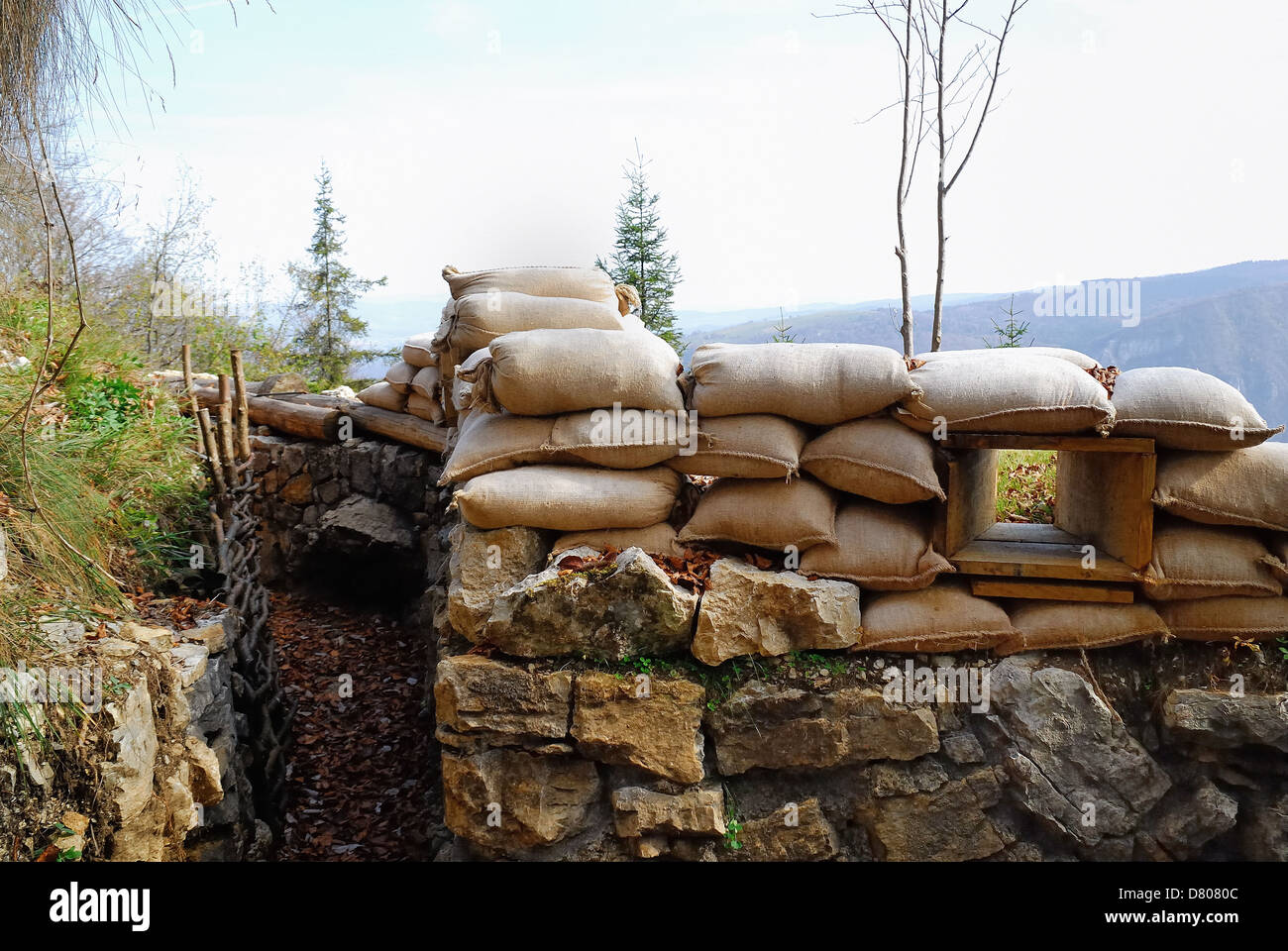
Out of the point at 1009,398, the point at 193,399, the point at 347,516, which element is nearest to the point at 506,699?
the point at 1009,398

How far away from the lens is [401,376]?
6.51 metres

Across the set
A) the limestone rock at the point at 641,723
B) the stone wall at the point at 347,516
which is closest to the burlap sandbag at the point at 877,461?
the limestone rock at the point at 641,723

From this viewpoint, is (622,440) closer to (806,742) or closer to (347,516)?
(806,742)

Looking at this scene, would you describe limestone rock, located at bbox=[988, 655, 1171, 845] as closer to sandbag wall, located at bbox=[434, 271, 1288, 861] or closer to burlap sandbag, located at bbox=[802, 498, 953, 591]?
sandbag wall, located at bbox=[434, 271, 1288, 861]

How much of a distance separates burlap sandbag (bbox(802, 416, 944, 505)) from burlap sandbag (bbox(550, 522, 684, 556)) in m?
0.59

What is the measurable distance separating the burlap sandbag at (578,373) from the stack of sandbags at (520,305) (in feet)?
3.01

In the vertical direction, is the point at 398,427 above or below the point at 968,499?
above

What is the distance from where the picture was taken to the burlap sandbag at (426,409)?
6027 millimetres

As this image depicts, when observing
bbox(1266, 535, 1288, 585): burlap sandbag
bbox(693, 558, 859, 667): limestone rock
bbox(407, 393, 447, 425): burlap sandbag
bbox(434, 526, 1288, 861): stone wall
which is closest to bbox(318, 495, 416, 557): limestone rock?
bbox(407, 393, 447, 425): burlap sandbag

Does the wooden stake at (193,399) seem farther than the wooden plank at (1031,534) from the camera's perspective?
Yes

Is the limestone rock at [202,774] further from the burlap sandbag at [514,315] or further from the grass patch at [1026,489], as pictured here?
the grass patch at [1026,489]

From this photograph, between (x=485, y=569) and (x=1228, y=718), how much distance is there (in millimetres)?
2682

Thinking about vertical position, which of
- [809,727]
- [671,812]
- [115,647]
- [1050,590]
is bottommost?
[671,812]
